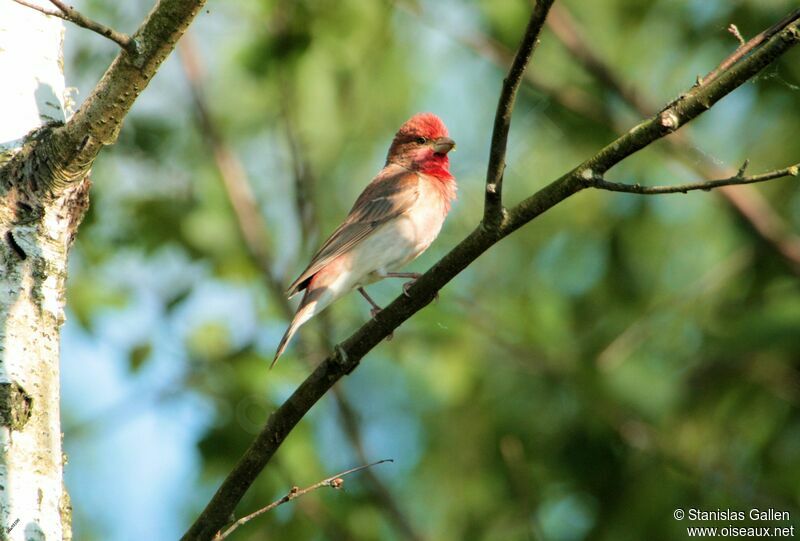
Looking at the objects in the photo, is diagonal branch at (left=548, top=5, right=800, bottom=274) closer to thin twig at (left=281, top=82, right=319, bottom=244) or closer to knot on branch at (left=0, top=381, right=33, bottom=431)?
thin twig at (left=281, top=82, right=319, bottom=244)

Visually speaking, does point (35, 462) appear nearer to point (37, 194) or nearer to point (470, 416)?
point (37, 194)

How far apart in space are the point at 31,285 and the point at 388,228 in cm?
294

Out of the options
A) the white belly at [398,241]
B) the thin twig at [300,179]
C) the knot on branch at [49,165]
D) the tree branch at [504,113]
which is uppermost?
the thin twig at [300,179]

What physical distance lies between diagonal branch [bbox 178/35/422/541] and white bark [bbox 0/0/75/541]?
311 centimetres

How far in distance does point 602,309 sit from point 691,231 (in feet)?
4.64

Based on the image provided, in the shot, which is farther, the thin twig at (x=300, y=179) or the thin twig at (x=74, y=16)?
the thin twig at (x=300, y=179)

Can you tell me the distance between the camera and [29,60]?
3.19m

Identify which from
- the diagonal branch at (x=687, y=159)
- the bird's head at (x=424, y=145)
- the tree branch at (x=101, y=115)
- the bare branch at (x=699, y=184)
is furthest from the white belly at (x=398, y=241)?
the bare branch at (x=699, y=184)

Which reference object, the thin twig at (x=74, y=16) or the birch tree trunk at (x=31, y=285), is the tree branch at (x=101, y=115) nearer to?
the birch tree trunk at (x=31, y=285)

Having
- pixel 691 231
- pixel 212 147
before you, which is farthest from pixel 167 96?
pixel 691 231

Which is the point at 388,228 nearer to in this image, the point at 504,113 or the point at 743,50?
the point at 504,113

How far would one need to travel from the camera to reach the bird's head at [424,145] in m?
6.20

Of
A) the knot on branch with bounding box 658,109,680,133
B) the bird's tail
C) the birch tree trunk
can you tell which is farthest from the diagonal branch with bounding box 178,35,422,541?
the knot on branch with bounding box 658,109,680,133

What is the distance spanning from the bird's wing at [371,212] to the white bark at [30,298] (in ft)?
7.32
